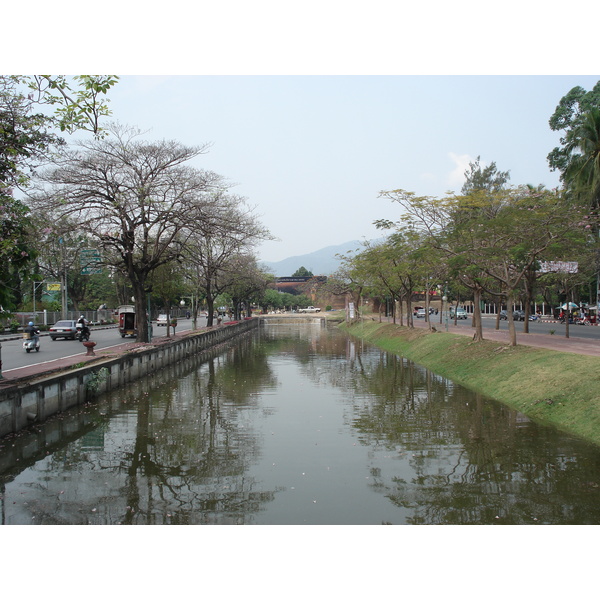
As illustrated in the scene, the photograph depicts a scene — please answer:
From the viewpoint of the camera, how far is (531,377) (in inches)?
637

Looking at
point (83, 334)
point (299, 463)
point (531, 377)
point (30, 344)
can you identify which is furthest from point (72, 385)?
point (83, 334)

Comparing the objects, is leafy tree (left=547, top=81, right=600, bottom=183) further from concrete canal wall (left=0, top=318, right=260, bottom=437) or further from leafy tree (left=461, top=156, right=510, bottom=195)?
concrete canal wall (left=0, top=318, right=260, bottom=437)

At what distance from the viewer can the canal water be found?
7.95m

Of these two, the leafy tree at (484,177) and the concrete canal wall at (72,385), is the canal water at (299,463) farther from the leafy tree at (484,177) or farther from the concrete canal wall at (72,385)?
the leafy tree at (484,177)

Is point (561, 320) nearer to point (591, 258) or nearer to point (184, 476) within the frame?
point (591, 258)

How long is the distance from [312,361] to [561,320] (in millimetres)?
31154

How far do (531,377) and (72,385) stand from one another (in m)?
13.4

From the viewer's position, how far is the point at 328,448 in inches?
452

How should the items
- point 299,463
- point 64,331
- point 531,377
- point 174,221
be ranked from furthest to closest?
1. point 64,331
2. point 174,221
3. point 531,377
4. point 299,463

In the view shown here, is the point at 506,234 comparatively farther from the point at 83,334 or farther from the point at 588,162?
the point at 83,334

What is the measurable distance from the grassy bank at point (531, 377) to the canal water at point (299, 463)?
55 cm

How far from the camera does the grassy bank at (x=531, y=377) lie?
12.7 m

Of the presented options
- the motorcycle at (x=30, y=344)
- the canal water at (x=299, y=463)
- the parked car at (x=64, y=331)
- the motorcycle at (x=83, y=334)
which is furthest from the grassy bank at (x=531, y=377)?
the parked car at (x=64, y=331)

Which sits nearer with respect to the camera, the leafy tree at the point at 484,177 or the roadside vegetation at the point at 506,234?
the roadside vegetation at the point at 506,234
